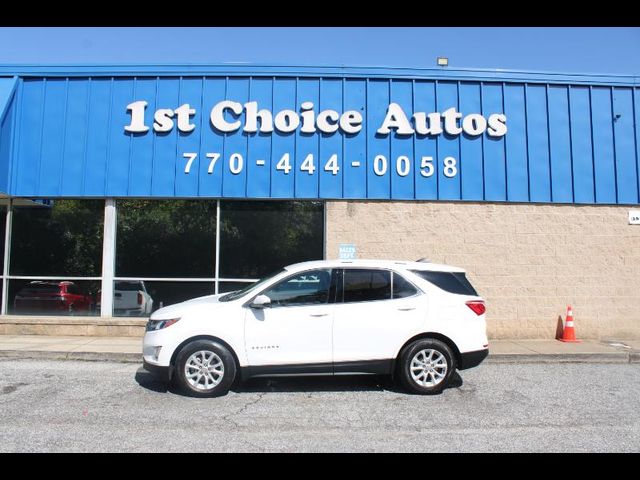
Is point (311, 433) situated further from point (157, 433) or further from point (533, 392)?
point (533, 392)

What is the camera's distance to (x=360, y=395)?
656 centimetres

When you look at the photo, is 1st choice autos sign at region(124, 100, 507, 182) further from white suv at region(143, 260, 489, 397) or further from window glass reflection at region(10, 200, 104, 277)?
white suv at region(143, 260, 489, 397)

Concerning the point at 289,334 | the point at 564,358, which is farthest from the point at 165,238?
the point at 564,358

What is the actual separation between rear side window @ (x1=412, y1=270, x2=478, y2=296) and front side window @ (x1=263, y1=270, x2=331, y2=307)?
1264 millimetres

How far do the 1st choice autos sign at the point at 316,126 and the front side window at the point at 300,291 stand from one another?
4.60 meters

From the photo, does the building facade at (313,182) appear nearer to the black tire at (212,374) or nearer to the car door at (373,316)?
the car door at (373,316)

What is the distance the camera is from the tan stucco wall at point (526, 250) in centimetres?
1069

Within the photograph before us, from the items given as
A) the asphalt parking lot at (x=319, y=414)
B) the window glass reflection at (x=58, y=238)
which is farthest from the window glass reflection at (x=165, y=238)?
the asphalt parking lot at (x=319, y=414)

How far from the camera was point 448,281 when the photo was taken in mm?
6930

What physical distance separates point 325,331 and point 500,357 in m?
3.90

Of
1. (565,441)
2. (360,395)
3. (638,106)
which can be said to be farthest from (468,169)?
(565,441)

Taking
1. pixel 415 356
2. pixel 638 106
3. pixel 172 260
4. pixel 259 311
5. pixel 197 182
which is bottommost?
pixel 415 356

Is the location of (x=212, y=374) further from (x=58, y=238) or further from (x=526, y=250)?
(x=526, y=250)

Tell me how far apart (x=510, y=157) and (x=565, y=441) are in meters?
A: 7.32
